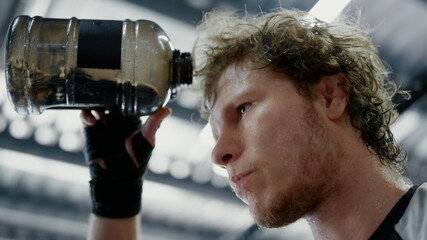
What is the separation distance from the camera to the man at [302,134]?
183 centimetres

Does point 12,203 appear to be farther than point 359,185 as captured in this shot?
Yes

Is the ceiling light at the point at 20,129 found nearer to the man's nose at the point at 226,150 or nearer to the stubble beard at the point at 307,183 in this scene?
→ the man's nose at the point at 226,150

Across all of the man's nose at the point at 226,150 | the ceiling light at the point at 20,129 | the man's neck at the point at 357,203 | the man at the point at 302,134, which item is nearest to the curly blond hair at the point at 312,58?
the man at the point at 302,134

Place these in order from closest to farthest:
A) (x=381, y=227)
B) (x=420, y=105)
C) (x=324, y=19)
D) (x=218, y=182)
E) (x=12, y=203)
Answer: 1. (x=381, y=227)
2. (x=324, y=19)
3. (x=420, y=105)
4. (x=218, y=182)
5. (x=12, y=203)

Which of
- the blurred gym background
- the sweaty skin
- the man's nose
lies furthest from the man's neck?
the blurred gym background

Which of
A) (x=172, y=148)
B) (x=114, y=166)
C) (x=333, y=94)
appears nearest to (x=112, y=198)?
(x=114, y=166)

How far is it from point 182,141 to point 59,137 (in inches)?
26.2

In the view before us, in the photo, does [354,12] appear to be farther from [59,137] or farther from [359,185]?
[59,137]

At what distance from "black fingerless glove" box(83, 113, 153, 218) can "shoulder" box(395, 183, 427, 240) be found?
0.89m

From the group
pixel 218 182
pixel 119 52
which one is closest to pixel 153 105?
pixel 119 52

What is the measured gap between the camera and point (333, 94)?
6.66 feet

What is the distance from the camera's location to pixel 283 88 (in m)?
1.99

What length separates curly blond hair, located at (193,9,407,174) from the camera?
204 cm

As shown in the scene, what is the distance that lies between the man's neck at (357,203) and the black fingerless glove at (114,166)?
0.61 meters
